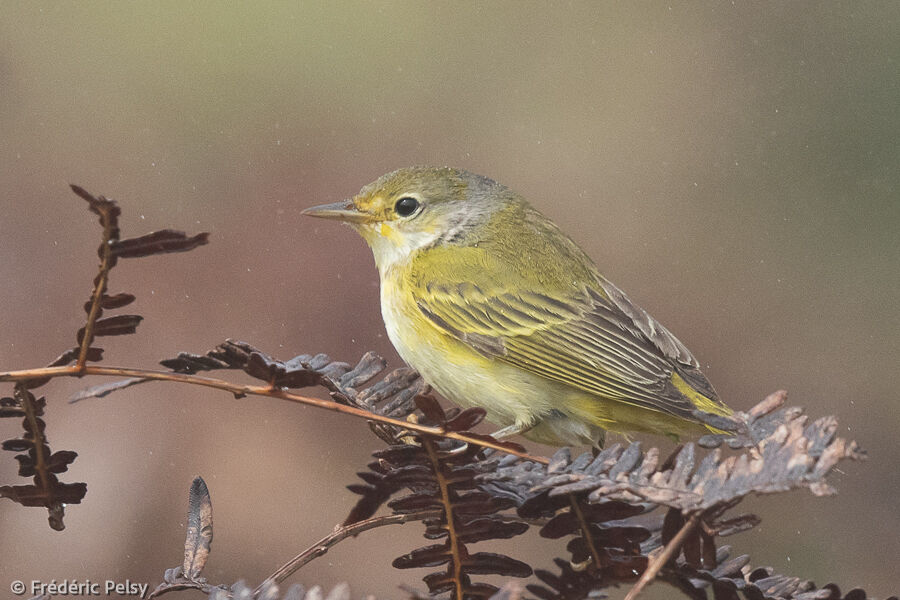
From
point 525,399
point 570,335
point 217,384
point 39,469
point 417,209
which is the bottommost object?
point 525,399

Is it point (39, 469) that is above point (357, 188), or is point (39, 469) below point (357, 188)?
below

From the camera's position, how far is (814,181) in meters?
4.98

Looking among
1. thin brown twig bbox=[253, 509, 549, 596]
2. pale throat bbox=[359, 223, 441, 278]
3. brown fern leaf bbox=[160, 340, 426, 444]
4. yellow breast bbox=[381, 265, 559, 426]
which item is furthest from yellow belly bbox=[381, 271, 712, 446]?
thin brown twig bbox=[253, 509, 549, 596]

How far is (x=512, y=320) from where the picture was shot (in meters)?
2.64

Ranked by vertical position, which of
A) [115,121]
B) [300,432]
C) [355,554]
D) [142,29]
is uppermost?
[142,29]

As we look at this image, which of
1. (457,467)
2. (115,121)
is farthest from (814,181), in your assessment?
(457,467)

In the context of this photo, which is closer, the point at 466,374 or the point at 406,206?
the point at 466,374

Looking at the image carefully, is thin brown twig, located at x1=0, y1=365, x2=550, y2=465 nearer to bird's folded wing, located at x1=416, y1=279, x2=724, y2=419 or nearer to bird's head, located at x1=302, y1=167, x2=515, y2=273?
bird's folded wing, located at x1=416, y1=279, x2=724, y2=419

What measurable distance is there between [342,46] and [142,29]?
943 mm

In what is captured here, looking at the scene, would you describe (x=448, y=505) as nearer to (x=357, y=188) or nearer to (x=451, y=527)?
(x=451, y=527)

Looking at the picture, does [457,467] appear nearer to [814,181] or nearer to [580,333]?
[580,333]

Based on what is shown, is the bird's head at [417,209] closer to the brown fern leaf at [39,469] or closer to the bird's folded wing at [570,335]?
the bird's folded wing at [570,335]

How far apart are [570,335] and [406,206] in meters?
0.62

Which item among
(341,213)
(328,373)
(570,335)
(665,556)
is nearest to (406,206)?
(341,213)
